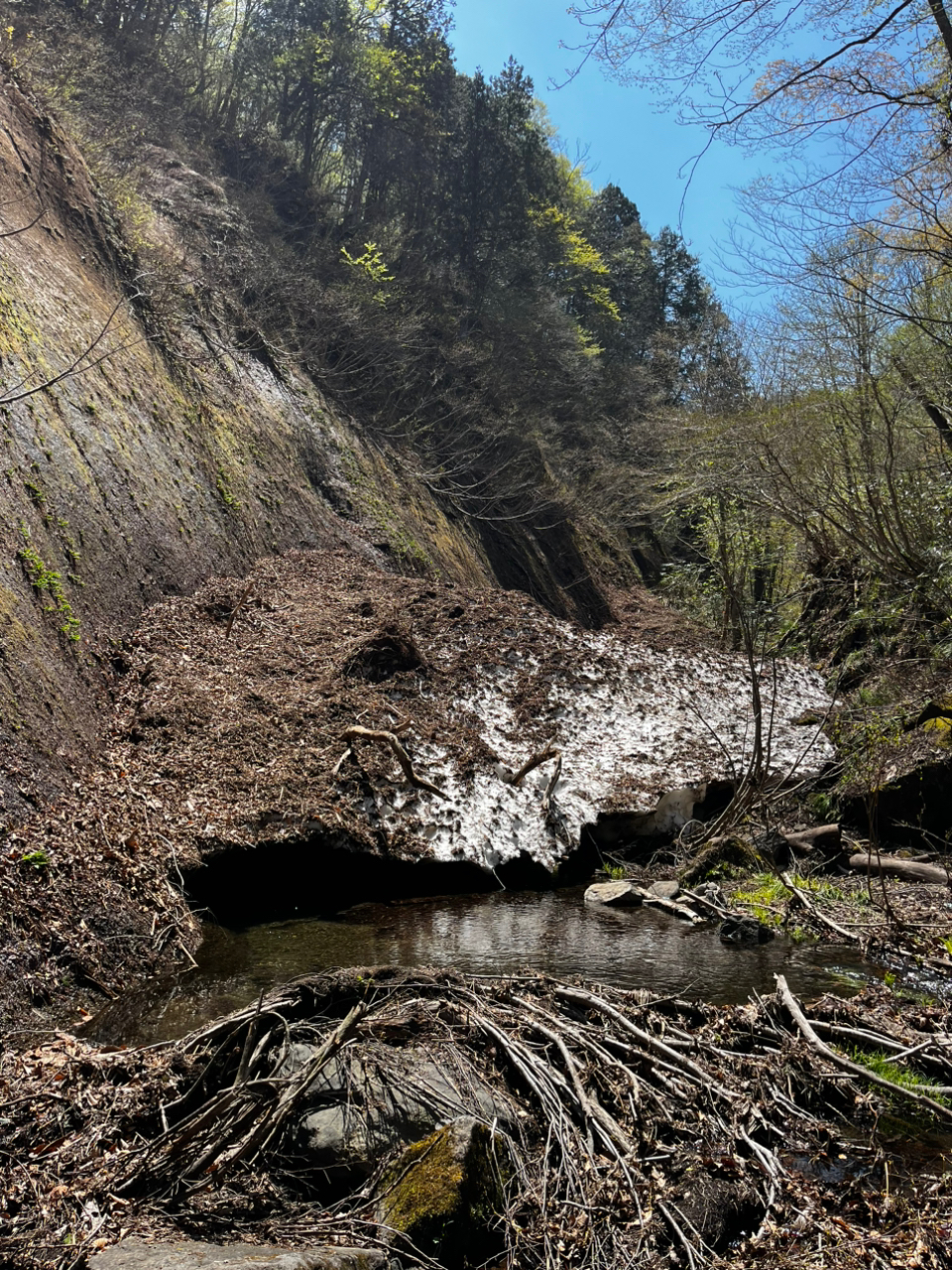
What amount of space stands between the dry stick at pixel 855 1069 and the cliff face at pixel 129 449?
556cm

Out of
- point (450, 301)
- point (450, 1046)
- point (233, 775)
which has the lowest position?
point (450, 1046)

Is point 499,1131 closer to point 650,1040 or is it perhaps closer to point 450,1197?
point 450,1197

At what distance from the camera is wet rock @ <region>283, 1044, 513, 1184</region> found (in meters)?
3.67

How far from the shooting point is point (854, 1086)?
187 inches

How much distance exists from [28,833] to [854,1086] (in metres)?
5.51

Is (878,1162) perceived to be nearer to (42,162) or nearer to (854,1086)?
(854,1086)

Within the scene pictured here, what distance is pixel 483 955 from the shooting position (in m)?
7.00

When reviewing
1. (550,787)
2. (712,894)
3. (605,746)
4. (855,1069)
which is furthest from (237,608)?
(855,1069)

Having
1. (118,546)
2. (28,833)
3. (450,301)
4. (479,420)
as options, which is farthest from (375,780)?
(450,301)

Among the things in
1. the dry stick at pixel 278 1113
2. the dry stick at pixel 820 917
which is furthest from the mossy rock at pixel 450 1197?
the dry stick at pixel 820 917

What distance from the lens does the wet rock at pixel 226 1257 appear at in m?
2.83

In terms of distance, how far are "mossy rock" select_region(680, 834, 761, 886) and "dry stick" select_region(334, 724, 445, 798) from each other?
281 centimetres

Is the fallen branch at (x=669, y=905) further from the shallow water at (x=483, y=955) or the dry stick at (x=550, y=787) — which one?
the dry stick at (x=550, y=787)

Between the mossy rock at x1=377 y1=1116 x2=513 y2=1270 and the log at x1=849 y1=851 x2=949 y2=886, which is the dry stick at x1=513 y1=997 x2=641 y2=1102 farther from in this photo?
the log at x1=849 y1=851 x2=949 y2=886
